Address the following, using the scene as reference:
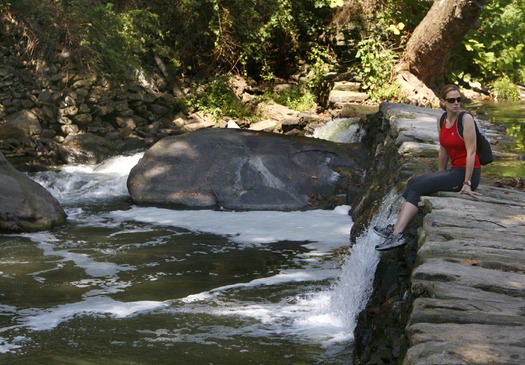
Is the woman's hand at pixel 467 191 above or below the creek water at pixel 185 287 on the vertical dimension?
above

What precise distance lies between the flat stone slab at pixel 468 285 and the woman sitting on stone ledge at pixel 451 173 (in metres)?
0.14

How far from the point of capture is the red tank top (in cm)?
695

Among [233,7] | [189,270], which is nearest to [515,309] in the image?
[189,270]

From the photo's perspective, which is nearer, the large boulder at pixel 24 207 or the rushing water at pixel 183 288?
the rushing water at pixel 183 288

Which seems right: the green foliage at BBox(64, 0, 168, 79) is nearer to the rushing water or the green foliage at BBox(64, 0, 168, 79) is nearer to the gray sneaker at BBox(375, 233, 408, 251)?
the rushing water

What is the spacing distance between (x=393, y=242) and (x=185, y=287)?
9.78 feet

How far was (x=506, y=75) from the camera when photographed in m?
23.6

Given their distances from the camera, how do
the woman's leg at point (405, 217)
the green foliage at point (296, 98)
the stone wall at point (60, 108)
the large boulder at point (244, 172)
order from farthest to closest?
the green foliage at point (296, 98), the stone wall at point (60, 108), the large boulder at point (244, 172), the woman's leg at point (405, 217)

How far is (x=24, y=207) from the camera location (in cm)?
1145

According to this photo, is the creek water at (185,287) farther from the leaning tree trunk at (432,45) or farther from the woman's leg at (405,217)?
the leaning tree trunk at (432,45)

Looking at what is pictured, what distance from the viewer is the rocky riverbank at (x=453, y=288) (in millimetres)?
3809

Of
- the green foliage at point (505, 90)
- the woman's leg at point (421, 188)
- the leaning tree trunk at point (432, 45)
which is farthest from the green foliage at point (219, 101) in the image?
the woman's leg at point (421, 188)

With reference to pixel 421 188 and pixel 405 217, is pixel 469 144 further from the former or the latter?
pixel 405 217

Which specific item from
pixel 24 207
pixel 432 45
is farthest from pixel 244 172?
pixel 432 45
